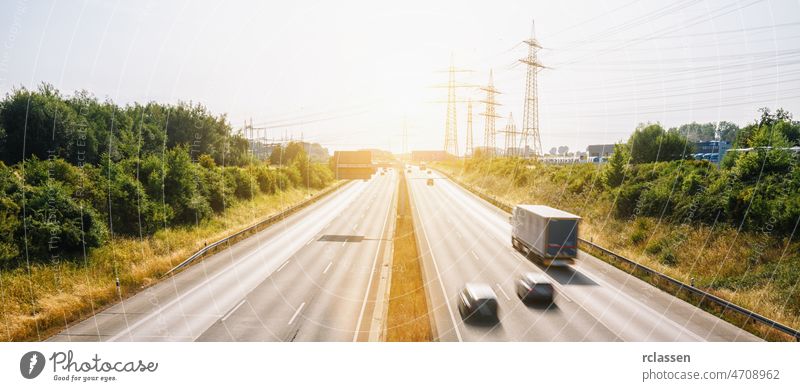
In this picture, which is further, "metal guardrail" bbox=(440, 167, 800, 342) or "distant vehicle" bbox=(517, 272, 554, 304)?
"distant vehicle" bbox=(517, 272, 554, 304)

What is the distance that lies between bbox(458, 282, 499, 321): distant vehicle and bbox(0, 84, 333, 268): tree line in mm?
30399

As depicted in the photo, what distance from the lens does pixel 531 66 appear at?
53250 mm

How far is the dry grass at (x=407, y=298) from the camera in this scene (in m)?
19.3

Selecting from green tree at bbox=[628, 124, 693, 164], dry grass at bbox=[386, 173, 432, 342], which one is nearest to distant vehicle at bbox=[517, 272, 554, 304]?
dry grass at bbox=[386, 173, 432, 342]

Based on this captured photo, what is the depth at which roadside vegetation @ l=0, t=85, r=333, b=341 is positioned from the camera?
24.9m

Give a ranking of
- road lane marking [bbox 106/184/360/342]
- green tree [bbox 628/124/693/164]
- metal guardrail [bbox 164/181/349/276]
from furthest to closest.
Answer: green tree [bbox 628/124/693/164], metal guardrail [bbox 164/181/349/276], road lane marking [bbox 106/184/360/342]

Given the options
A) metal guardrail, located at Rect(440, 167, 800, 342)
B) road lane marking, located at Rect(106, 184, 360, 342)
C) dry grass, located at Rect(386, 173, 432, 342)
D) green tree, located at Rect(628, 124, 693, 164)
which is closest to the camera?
metal guardrail, located at Rect(440, 167, 800, 342)

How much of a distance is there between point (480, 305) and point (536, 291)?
4940mm

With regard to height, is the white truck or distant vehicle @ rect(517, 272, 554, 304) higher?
the white truck

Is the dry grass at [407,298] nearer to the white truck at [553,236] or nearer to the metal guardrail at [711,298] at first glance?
the white truck at [553,236]

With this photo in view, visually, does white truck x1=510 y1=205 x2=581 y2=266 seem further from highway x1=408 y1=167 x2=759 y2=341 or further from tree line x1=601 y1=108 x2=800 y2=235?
tree line x1=601 y1=108 x2=800 y2=235

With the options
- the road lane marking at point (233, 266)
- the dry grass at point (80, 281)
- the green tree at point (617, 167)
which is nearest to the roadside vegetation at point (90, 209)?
the dry grass at point (80, 281)

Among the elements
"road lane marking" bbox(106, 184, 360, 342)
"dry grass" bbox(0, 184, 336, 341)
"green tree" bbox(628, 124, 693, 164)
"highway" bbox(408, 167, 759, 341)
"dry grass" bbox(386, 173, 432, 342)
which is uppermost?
"green tree" bbox(628, 124, 693, 164)

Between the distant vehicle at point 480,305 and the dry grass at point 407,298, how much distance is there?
2.43 meters
